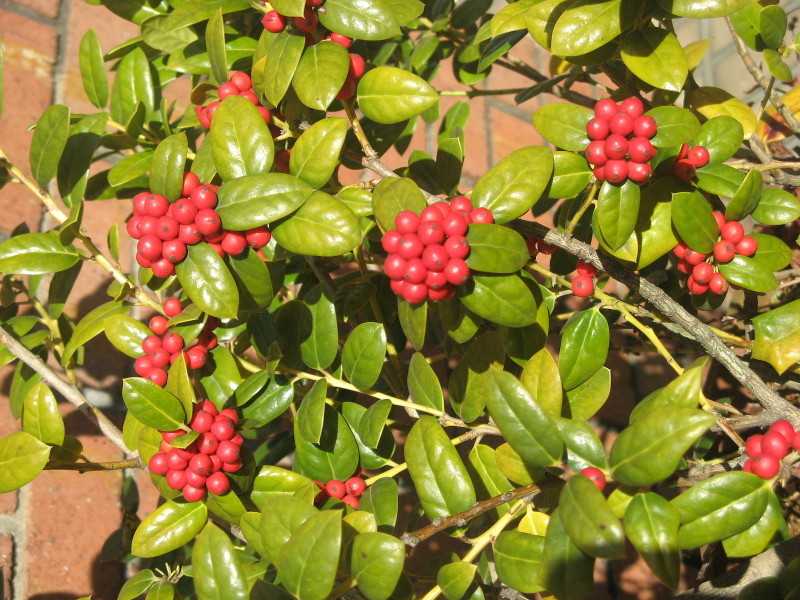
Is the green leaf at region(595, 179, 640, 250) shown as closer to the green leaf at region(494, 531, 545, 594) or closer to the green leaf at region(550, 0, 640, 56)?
the green leaf at region(550, 0, 640, 56)

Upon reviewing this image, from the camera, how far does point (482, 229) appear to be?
2.19ft

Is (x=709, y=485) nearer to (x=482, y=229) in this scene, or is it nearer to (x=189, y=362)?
(x=482, y=229)

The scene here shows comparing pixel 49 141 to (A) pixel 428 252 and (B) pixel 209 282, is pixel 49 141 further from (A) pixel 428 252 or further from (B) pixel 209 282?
(A) pixel 428 252

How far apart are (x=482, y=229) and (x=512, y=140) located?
65.9 inches

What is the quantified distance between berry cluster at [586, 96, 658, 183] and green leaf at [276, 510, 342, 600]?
0.41 metres

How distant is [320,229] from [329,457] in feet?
0.95

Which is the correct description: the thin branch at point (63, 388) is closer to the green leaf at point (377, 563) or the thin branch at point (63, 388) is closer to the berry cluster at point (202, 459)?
the berry cluster at point (202, 459)

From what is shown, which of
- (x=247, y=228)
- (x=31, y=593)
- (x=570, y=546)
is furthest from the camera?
(x=31, y=593)

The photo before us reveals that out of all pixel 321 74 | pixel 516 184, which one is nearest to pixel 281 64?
pixel 321 74

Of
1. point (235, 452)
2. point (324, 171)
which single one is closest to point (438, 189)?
point (324, 171)

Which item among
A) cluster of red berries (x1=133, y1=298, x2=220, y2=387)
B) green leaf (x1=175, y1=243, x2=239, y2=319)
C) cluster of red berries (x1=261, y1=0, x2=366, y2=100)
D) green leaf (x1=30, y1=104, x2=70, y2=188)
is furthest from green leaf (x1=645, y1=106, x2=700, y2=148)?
green leaf (x1=30, y1=104, x2=70, y2=188)

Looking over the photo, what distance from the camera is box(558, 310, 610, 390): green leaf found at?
820 mm

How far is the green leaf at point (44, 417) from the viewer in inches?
32.4

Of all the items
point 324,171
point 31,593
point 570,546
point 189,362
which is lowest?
point 31,593
